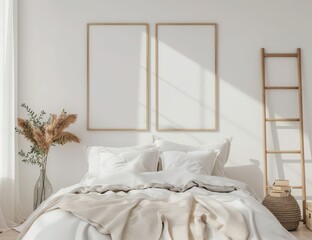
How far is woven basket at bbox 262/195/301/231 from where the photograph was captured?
554 centimetres

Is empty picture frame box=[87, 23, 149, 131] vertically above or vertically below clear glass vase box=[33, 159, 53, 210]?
above

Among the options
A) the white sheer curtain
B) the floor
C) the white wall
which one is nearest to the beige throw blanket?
the floor

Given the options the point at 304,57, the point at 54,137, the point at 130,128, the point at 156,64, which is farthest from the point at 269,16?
the point at 54,137

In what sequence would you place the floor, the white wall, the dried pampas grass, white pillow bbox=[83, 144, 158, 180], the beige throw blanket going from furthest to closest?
the white wall, the dried pampas grass, white pillow bbox=[83, 144, 158, 180], the floor, the beige throw blanket

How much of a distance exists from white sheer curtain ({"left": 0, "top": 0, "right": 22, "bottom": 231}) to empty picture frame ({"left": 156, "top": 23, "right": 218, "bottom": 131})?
5.54 ft

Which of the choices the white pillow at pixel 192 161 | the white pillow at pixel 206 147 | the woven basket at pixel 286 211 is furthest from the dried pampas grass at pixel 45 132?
the woven basket at pixel 286 211

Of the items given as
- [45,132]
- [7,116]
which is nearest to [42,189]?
[45,132]

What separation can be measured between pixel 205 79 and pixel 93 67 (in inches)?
52.8

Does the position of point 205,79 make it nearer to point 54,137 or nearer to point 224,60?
point 224,60

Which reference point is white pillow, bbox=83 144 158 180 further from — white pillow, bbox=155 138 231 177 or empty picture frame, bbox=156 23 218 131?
empty picture frame, bbox=156 23 218 131

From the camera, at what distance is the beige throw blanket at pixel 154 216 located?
3414mm

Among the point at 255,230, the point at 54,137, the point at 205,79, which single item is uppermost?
the point at 205,79

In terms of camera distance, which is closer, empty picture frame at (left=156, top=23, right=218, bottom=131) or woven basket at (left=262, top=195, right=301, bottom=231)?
woven basket at (left=262, top=195, right=301, bottom=231)

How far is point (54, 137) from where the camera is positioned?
5.89 m
